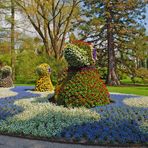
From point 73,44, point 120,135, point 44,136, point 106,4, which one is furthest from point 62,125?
point 106,4

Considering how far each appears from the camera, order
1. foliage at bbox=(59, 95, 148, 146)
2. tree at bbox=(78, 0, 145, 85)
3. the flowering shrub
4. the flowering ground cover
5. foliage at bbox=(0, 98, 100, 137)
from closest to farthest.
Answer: foliage at bbox=(59, 95, 148, 146)
the flowering ground cover
foliage at bbox=(0, 98, 100, 137)
the flowering shrub
tree at bbox=(78, 0, 145, 85)

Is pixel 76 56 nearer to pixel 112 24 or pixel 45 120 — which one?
pixel 45 120

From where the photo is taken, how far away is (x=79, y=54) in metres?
7.63

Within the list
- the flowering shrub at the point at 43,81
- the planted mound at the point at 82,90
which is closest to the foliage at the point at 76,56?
the planted mound at the point at 82,90

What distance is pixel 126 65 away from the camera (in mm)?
27000

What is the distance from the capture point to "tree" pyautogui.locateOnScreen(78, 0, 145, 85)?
24645 millimetres

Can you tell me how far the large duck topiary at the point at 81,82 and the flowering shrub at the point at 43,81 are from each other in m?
5.35

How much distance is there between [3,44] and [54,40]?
6099 mm

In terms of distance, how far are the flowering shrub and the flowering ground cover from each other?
240 inches

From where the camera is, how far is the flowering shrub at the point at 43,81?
13391 millimetres

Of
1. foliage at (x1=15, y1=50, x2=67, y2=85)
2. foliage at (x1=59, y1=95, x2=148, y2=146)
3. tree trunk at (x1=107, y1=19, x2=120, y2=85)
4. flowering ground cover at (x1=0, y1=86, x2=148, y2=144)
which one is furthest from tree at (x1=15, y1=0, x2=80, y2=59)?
foliage at (x1=59, y1=95, x2=148, y2=146)

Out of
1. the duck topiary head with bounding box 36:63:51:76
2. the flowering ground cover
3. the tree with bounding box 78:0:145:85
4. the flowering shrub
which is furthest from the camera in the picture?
the tree with bounding box 78:0:145:85

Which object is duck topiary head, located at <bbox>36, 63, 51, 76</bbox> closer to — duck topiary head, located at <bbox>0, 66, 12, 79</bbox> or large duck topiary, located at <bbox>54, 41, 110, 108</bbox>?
duck topiary head, located at <bbox>0, 66, 12, 79</bbox>

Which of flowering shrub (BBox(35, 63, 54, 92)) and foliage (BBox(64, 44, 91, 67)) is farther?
flowering shrub (BBox(35, 63, 54, 92))
